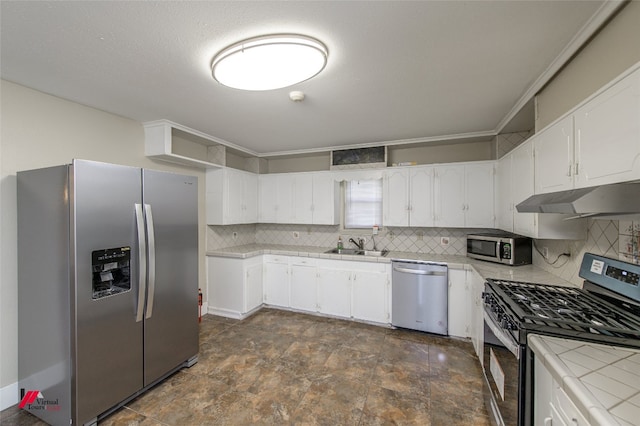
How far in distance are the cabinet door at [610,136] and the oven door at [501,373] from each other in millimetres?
950

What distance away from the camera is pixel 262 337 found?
3135 mm

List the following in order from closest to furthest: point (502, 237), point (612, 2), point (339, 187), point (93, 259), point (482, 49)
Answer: point (612, 2) < point (482, 49) < point (93, 259) < point (502, 237) < point (339, 187)

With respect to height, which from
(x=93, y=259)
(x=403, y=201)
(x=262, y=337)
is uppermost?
(x=403, y=201)

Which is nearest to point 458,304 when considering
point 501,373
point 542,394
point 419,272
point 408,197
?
point 419,272

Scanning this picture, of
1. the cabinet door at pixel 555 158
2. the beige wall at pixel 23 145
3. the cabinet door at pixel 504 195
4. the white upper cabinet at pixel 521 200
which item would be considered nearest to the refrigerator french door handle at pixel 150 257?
the beige wall at pixel 23 145

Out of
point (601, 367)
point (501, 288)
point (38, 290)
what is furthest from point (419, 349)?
point (38, 290)

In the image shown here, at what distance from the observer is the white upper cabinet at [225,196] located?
3.82m

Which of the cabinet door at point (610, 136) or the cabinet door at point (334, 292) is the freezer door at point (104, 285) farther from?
the cabinet door at point (610, 136)

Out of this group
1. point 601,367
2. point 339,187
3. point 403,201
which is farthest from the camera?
point 339,187

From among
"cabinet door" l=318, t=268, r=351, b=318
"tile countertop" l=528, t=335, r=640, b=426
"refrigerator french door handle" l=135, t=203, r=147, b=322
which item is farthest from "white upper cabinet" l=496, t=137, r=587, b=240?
"refrigerator french door handle" l=135, t=203, r=147, b=322

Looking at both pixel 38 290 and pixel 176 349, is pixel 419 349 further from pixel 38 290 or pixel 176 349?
pixel 38 290

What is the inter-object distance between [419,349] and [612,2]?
2981mm

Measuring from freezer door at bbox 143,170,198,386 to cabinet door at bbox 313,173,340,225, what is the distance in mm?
1996

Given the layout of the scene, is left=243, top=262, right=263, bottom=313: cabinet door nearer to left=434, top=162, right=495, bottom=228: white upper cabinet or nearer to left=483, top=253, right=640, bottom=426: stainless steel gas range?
left=434, top=162, right=495, bottom=228: white upper cabinet
